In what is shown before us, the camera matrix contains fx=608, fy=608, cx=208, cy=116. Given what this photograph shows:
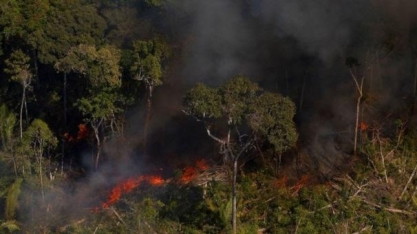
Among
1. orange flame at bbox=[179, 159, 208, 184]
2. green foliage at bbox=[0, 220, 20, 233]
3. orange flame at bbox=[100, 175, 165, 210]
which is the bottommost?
green foliage at bbox=[0, 220, 20, 233]

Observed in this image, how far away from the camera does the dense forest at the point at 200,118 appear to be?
63.0 feet

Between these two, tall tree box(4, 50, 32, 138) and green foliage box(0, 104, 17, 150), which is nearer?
tall tree box(4, 50, 32, 138)

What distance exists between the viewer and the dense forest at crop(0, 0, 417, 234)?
1920 cm

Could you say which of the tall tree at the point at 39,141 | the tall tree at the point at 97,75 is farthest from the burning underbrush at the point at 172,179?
the tall tree at the point at 39,141

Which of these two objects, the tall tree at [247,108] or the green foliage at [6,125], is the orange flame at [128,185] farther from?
the green foliage at [6,125]

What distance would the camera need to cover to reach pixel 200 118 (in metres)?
17.3

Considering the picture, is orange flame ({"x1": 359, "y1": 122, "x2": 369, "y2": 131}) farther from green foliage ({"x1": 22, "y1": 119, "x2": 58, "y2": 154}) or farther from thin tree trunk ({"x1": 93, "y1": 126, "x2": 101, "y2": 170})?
green foliage ({"x1": 22, "y1": 119, "x2": 58, "y2": 154})

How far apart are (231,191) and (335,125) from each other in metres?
4.67

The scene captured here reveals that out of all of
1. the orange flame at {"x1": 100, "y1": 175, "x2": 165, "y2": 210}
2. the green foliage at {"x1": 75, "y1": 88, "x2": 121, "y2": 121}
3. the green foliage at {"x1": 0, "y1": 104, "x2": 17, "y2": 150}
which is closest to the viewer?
the orange flame at {"x1": 100, "y1": 175, "x2": 165, "y2": 210}

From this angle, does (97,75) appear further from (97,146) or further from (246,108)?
(246,108)

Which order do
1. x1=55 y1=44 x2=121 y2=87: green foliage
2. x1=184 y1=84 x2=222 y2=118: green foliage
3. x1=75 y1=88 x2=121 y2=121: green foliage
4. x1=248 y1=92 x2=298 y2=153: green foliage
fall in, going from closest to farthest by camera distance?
x1=248 y1=92 x2=298 y2=153: green foliage → x1=184 y1=84 x2=222 y2=118: green foliage → x1=55 y1=44 x2=121 y2=87: green foliage → x1=75 y1=88 x2=121 y2=121: green foliage

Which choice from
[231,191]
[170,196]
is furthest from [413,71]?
[170,196]

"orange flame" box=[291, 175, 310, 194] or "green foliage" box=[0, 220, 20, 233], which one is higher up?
"orange flame" box=[291, 175, 310, 194]

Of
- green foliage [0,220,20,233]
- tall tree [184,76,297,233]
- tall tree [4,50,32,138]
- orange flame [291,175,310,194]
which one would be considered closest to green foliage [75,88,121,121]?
tall tree [4,50,32,138]
